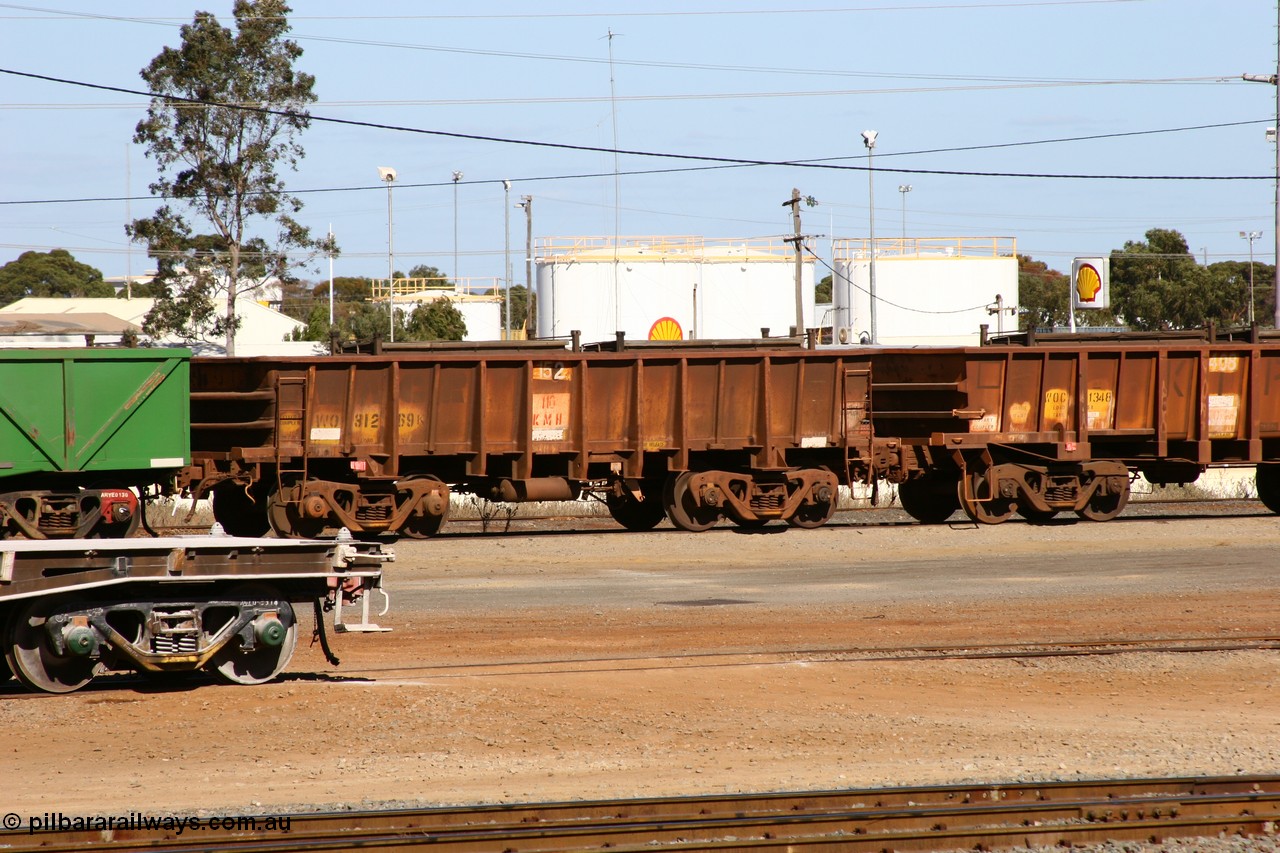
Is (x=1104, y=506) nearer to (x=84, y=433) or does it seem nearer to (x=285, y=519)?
(x=285, y=519)

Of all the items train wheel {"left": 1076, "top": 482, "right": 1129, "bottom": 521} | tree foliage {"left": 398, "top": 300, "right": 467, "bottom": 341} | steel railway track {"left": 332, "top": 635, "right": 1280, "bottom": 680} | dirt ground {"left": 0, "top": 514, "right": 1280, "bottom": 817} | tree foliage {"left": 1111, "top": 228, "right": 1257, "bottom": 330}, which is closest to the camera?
dirt ground {"left": 0, "top": 514, "right": 1280, "bottom": 817}

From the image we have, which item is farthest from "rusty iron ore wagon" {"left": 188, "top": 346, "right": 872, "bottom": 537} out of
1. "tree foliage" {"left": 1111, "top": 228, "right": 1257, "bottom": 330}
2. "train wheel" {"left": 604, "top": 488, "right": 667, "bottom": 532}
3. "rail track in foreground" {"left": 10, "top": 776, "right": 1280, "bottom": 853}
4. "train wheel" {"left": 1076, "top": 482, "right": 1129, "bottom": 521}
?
"tree foliage" {"left": 1111, "top": 228, "right": 1257, "bottom": 330}

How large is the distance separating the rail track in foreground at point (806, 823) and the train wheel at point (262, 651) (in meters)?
3.35

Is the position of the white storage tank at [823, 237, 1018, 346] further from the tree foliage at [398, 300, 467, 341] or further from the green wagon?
the green wagon

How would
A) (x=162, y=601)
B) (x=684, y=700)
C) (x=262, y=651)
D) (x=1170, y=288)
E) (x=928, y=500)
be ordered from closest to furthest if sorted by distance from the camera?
(x=162, y=601) → (x=684, y=700) → (x=262, y=651) → (x=928, y=500) → (x=1170, y=288)

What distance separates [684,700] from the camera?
32.7ft

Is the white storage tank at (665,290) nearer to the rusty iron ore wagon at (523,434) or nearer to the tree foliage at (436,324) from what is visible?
the tree foliage at (436,324)

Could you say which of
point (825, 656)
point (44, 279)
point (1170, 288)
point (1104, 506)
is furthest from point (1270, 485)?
point (44, 279)

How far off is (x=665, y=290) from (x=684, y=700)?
158ft

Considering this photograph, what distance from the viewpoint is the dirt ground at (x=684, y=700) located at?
8008 millimetres

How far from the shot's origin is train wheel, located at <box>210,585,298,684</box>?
32.2 feet

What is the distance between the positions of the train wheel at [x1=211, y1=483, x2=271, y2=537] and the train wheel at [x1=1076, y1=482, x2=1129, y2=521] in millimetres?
13397

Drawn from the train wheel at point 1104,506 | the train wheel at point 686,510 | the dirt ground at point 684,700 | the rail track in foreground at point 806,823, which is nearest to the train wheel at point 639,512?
the train wheel at point 686,510

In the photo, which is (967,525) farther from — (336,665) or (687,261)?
(687,261)
